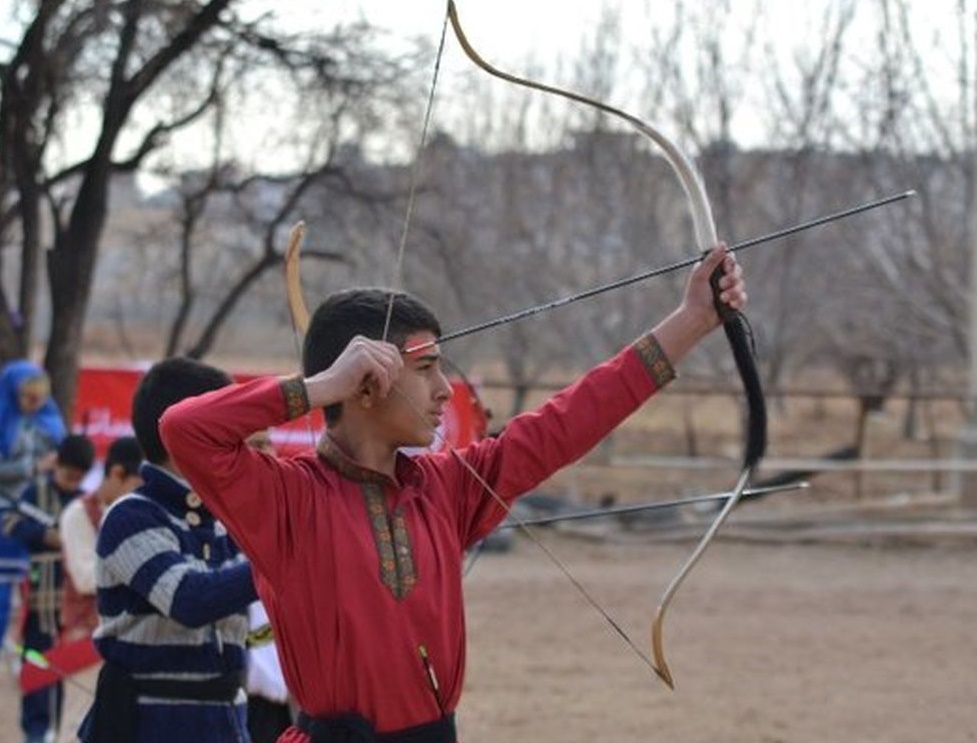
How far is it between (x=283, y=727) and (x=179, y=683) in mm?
733

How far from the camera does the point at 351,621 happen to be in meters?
3.10

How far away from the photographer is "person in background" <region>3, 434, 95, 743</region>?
7.43 metres

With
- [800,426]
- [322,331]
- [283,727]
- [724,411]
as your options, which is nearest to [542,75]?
[800,426]

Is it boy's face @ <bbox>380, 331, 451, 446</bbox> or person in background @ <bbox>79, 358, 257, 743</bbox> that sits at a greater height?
boy's face @ <bbox>380, 331, 451, 446</bbox>

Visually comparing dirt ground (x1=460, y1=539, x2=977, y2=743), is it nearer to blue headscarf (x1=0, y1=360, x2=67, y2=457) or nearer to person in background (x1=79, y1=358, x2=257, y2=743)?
blue headscarf (x1=0, y1=360, x2=67, y2=457)

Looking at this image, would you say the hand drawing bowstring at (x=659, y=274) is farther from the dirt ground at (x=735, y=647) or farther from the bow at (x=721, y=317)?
the dirt ground at (x=735, y=647)

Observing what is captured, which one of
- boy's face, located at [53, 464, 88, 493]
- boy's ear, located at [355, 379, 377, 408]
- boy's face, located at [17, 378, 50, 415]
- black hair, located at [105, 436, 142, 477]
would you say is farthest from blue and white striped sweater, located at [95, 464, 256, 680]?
boy's face, located at [17, 378, 50, 415]

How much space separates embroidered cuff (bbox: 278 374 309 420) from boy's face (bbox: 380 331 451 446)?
0.24 metres

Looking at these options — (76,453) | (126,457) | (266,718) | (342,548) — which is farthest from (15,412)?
(342,548)

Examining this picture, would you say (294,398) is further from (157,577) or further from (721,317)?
(157,577)

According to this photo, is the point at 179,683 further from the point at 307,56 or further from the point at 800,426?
the point at 800,426

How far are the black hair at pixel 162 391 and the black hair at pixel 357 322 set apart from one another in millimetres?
1064

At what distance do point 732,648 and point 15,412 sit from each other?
4143 mm

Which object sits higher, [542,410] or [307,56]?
[307,56]
